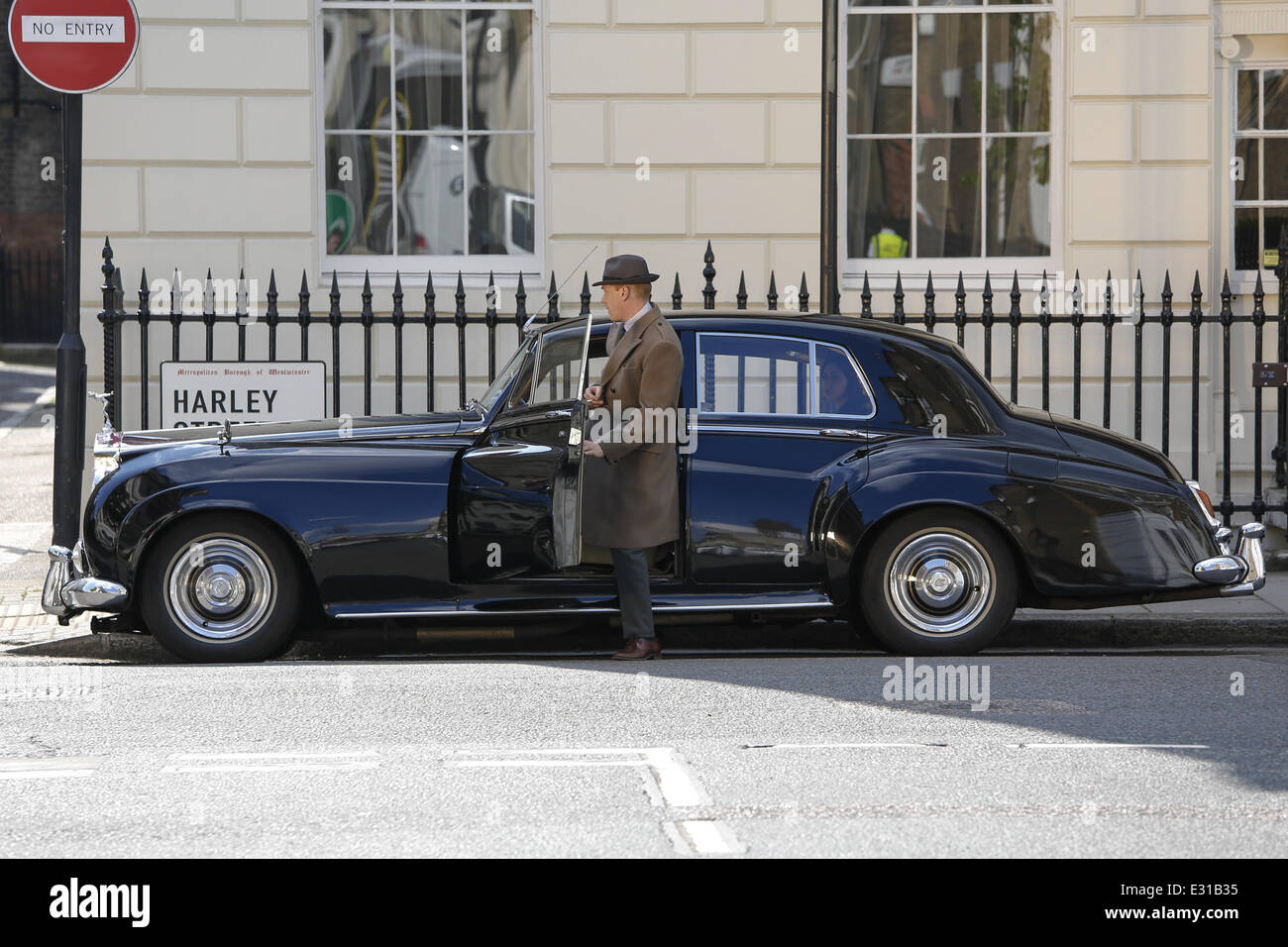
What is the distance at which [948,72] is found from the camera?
12.3m

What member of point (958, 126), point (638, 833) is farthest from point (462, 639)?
point (958, 126)

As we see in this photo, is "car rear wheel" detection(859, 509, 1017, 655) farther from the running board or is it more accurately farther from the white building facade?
the white building facade

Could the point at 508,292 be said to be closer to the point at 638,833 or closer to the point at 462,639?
the point at 462,639

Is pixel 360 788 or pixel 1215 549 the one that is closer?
pixel 360 788

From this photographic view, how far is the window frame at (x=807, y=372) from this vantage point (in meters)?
7.57

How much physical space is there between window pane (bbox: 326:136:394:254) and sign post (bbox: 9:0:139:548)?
311 cm

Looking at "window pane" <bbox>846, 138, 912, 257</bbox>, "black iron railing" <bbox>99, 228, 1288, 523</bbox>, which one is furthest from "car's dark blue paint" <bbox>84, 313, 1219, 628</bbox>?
"window pane" <bbox>846, 138, 912, 257</bbox>

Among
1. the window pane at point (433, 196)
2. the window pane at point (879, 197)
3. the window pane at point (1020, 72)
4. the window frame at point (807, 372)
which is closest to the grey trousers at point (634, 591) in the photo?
the window frame at point (807, 372)

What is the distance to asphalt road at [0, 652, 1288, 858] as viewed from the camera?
4602mm

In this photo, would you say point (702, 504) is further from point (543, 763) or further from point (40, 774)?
point (40, 774)

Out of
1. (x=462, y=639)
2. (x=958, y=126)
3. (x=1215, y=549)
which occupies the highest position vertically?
(x=958, y=126)

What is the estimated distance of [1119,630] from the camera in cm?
845

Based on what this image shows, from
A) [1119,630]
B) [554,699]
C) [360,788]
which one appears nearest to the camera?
[360,788]

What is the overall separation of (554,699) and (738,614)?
121 centimetres
